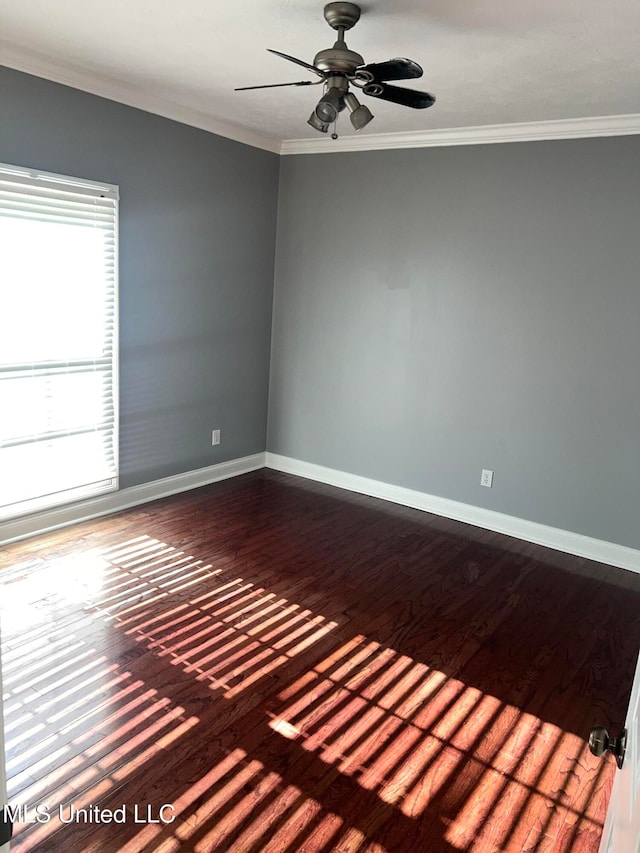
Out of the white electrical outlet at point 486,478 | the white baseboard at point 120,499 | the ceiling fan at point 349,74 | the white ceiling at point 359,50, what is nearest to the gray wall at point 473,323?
the white electrical outlet at point 486,478

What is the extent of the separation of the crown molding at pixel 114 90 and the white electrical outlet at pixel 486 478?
9.38 ft

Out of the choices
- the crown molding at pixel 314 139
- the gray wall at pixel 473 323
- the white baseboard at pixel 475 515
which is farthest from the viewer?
the white baseboard at pixel 475 515

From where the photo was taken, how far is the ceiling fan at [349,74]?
2279 mm

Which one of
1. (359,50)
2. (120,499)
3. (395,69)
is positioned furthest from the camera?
(120,499)

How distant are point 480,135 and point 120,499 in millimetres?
3246

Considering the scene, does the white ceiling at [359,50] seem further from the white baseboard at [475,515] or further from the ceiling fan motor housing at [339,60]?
the white baseboard at [475,515]

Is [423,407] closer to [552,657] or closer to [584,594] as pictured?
[584,594]

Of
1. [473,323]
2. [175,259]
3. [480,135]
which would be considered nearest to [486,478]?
[473,323]

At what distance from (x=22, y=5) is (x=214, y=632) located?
8.89 feet

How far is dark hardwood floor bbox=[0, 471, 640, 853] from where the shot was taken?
1897 mm

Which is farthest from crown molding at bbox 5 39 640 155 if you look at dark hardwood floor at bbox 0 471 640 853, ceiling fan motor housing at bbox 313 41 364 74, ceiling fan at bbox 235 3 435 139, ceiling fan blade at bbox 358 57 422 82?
dark hardwood floor at bbox 0 471 640 853

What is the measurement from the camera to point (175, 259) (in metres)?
4.16

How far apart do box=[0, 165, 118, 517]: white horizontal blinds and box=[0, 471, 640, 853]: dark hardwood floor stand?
0.39 m

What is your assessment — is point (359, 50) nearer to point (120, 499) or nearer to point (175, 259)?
point (175, 259)
